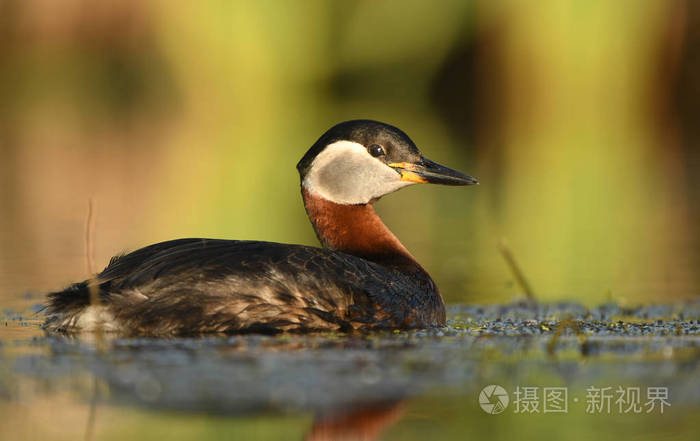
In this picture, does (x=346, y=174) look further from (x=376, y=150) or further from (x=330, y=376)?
(x=330, y=376)

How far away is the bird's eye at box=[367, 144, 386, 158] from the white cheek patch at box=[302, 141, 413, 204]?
0.10 ft

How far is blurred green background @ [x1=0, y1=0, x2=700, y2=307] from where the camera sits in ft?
36.6

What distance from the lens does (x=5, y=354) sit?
233 inches

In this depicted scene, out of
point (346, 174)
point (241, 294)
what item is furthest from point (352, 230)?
point (241, 294)

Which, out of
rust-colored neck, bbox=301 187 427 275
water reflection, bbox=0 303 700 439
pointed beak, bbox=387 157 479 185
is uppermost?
pointed beak, bbox=387 157 479 185

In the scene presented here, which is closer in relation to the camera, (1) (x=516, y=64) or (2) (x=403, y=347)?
(2) (x=403, y=347)

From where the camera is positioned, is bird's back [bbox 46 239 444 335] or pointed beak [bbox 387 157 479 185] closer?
bird's back [bbox 46 239 444 335]

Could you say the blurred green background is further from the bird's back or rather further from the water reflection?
the water reflection

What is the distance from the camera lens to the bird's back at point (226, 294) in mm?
6355

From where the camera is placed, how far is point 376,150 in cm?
808

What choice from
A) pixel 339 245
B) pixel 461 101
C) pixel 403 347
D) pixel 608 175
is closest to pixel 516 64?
pixel 608 175

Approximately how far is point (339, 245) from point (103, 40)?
21.6 metres

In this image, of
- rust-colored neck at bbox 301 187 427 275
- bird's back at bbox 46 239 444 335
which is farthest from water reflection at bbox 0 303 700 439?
rust-colored neck at bbox 301 187 427 275

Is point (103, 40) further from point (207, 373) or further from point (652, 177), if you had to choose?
point (207, 373)
